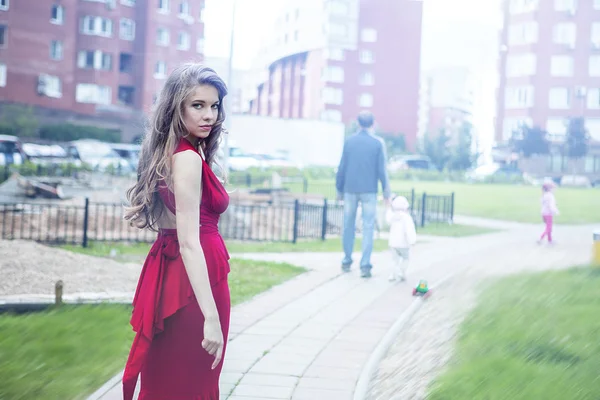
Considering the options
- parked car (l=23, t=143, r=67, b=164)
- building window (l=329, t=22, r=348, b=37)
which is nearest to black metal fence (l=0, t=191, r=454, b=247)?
parked car (l=23, t=143, r=67, b=164)

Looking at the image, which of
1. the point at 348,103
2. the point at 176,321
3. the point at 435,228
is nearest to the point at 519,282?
the point at 176,321

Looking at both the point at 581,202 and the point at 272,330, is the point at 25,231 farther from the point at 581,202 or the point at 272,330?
the point at 581,202

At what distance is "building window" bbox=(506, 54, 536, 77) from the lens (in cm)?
2336

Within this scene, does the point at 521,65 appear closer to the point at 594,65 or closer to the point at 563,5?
the point at 563,5

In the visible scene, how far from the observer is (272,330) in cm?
656

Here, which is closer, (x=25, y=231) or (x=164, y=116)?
(x=164, y=116)

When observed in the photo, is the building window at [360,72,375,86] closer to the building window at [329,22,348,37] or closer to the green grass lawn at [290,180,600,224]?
the building window at [329,22,348,37]

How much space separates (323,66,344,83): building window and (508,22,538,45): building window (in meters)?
47.2

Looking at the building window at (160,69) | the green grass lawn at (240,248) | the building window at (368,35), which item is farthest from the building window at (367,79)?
the green grass lawn at (240,248)

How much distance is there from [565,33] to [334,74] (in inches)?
2003

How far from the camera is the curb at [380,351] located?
4.88m

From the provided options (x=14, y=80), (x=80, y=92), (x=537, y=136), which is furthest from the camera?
(x=80, y=92)

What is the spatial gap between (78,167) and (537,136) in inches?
636

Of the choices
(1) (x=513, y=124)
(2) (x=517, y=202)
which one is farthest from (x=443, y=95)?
(1) (x=513, y=124)
